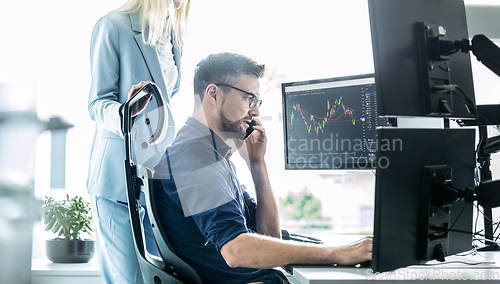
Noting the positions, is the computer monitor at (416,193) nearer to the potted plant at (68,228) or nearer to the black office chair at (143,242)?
the black office chair at (143,242)

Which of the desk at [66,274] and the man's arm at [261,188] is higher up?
the man's arm at [261,188]

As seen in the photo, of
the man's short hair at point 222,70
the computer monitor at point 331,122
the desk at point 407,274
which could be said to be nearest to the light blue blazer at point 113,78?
the man's short hair at point 222,70

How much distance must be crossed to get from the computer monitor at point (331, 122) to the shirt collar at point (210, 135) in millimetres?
457

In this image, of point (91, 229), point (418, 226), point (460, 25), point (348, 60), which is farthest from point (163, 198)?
point (348, 60)

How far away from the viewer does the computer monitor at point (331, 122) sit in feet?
4.93

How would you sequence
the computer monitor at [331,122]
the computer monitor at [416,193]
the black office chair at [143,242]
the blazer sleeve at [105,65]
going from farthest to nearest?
1. the computer monitor at [331,122]
2. the blazer sleeve at [105,65]
3. the black office chair at [143,242]
4. the computer monitor at [416,193]

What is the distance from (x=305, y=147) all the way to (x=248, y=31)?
107cm

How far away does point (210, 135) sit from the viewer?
3.93 ft

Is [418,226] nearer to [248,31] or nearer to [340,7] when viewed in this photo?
[248,31]

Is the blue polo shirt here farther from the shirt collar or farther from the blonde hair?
the blonde hair

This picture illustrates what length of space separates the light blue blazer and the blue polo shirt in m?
0.42

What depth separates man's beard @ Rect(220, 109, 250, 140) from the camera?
1283 millimetres

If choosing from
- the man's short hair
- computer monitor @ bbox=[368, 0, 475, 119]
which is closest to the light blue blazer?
the man's short hair

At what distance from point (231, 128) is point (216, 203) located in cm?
42
